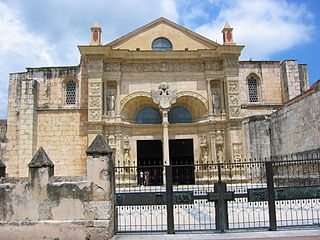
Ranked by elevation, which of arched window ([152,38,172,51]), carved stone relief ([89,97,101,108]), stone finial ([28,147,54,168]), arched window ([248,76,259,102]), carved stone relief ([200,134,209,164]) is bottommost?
stone finial ([28,147,54,168])

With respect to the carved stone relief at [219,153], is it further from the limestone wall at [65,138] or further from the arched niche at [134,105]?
the limestone wall at [65,138]

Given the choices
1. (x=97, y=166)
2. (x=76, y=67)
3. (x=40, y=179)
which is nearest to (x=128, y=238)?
(x=97, y=166)

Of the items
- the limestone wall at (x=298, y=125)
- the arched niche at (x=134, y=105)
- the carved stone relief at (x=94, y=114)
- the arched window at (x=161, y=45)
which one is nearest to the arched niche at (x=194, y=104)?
the arched niche at (x=134, y=105)

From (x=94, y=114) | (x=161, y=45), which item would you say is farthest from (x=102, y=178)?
(x=161, y=45)

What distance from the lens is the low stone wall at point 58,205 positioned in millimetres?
7258

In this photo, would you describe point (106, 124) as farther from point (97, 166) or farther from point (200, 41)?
point (97, 166)

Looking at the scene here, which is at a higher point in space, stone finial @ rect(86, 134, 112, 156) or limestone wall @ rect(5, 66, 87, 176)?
limestone wall @ rect(5, 66, 87, 176)

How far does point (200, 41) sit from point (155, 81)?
16.0 feet

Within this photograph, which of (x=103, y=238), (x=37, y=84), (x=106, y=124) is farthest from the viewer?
(x=37, y=84)

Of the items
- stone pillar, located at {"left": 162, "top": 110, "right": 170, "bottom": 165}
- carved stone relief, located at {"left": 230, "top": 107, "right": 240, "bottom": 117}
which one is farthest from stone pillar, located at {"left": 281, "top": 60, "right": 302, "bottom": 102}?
stone pillar, located at {"left": 162, "top": 110, "right": 170, "bottom": 165}

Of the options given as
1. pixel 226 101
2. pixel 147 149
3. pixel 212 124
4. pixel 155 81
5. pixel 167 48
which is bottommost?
pixel 147 149

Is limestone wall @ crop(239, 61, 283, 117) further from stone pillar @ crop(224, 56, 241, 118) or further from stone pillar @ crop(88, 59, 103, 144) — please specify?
stone pillar @ crop(88, 59, 103, 144)

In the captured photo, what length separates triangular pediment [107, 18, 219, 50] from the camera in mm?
22984

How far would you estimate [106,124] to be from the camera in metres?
20.9
